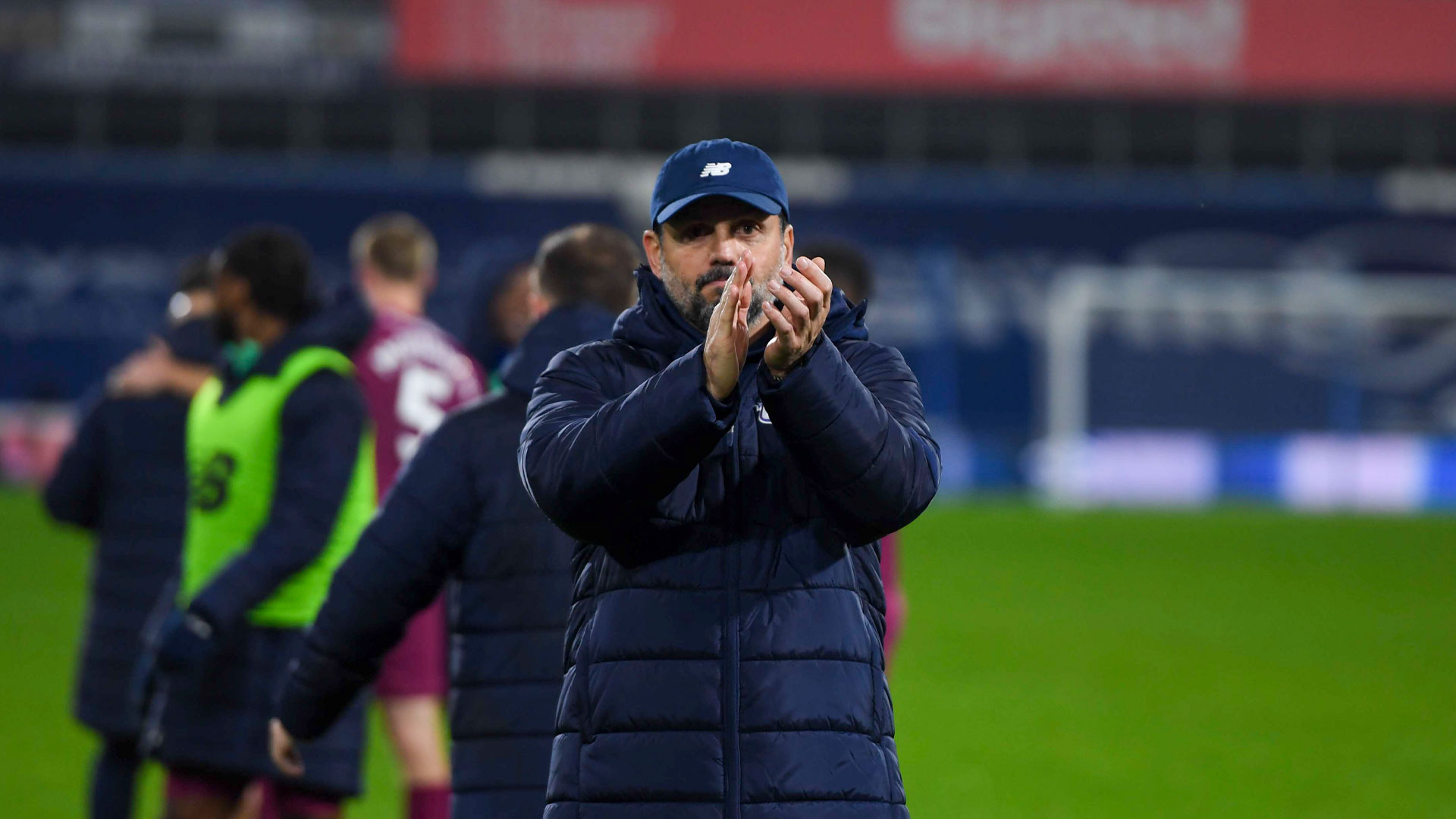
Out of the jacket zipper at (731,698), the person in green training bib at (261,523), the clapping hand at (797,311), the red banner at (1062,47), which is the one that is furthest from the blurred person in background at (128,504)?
the red banner at (1062,47)

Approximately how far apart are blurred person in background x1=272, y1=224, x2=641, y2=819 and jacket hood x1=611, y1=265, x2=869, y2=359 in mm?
774

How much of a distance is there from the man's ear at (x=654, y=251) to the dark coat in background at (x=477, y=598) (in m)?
0.68

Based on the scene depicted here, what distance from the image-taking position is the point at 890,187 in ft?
85.6

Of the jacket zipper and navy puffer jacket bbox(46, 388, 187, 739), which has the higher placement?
navy puffer jacket bbox(46, 388, 187, 739)

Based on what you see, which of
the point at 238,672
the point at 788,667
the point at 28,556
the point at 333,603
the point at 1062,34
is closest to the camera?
the point at 788,667

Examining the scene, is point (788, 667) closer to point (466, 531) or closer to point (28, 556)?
point (466, 531)

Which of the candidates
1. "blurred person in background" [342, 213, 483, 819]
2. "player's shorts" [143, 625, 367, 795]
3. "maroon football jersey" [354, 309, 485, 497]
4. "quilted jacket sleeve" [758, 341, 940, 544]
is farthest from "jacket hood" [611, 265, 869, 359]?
"maroon football jersey" [354, 309, 485, 497]

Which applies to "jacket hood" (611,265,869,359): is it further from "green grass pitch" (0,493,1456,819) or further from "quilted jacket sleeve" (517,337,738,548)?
"green grass pitch" (0,493,1456,819)

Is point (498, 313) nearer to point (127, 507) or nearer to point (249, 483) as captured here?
point (127, 507)

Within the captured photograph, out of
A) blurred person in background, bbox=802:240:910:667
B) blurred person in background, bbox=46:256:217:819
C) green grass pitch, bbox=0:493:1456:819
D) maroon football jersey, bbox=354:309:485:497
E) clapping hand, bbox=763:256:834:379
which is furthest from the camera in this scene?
green grass pitch, bbox=0:493:1456:819

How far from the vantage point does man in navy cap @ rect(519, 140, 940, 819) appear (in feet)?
7.43

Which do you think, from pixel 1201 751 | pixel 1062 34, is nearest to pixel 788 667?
pixel 1201 751

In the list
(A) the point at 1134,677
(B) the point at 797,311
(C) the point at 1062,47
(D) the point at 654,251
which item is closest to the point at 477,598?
(D) the point at 654,251

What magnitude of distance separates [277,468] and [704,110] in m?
22.6
